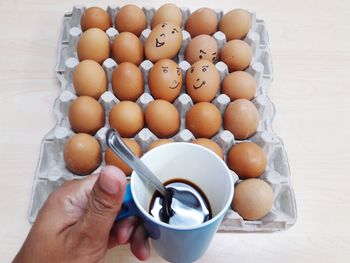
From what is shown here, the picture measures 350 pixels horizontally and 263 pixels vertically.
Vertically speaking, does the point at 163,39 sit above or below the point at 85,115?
above

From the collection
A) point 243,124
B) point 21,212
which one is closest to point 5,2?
point 21,212

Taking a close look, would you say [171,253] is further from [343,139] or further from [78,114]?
[343,139]

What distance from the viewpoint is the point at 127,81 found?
659 millimetres

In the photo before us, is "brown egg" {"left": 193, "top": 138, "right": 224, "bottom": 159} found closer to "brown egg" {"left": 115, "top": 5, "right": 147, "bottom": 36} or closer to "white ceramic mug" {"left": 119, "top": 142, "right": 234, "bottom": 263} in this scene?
"white ceramic mug" {"left": 119, "top": 142, "right": 234, "bottom": 263}

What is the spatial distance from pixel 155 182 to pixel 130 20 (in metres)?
0.41

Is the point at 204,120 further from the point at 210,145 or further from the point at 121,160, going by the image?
the point at 121,160

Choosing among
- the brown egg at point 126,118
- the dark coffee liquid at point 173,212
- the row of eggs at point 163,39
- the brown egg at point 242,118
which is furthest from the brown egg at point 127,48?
the dark coffee liquid at point 173,212

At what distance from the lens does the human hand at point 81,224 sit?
15.7 inches

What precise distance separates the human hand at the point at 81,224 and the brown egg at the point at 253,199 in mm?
162

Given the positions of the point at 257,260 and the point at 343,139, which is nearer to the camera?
the point at 257,260

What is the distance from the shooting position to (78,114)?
2.06 feet

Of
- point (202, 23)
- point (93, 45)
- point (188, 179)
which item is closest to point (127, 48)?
point (93, 45)

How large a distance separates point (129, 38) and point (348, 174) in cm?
48

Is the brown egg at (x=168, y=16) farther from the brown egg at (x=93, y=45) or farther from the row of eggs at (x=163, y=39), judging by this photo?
the brown egg at (x=93, y=45)
